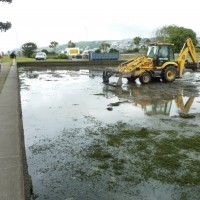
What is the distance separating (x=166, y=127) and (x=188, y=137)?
3.46 ft

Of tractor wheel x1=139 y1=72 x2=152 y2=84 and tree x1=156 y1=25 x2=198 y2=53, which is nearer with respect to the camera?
tractor wheel x1=139 y1=72 x2=152 y2=84

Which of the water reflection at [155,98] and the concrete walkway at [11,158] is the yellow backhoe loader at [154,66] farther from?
the concrete walkway at [11,158]

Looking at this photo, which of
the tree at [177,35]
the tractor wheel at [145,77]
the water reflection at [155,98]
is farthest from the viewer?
the tree at [177,35]

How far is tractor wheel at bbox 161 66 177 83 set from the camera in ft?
64.8

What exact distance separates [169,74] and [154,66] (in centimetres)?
131

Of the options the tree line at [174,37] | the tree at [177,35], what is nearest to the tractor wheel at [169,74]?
the tree line at [174,37]

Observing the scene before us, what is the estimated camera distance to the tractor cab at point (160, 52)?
1941 centimetres

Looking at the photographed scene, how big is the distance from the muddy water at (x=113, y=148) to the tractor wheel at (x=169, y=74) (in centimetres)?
688

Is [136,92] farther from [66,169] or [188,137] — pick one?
[66,169]

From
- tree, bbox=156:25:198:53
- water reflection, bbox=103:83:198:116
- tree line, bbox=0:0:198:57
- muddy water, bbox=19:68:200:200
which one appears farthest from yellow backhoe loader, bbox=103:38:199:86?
tree, bbox=156:25:198:53

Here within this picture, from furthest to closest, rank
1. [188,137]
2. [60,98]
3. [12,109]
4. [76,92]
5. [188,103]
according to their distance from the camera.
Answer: [76,92], [60,98], [188,103], [12,109], [188,137]

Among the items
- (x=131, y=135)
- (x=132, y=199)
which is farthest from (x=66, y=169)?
(x=131, y=135)

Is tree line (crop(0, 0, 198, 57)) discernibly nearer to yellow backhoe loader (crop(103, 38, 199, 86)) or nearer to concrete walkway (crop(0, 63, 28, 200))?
yellow backhoe loader (crop(103, 38, 199, 86))

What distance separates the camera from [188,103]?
496 inches
